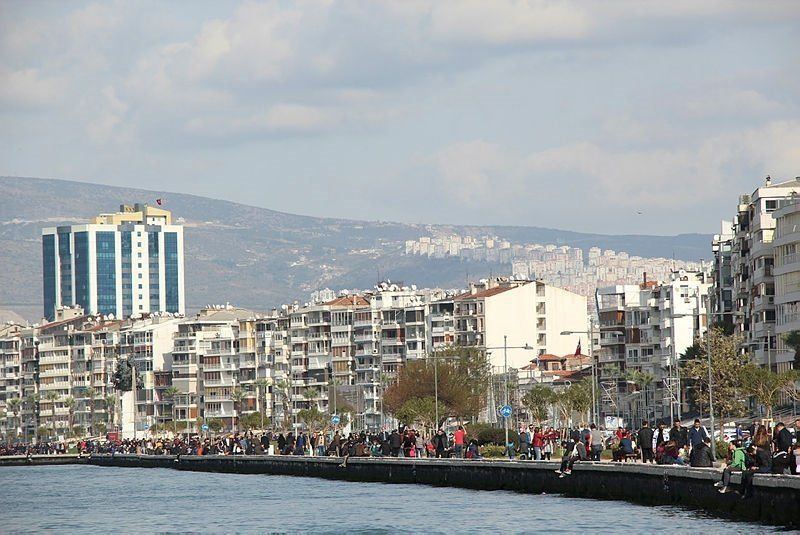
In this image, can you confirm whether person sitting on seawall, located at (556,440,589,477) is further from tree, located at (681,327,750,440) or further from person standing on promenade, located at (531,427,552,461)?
tree, located at (681,327,750,440)

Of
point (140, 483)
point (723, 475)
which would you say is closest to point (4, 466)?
point (140, 483)

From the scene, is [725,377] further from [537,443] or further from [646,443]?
[646,443]

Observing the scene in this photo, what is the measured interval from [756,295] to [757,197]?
6847 millimetres

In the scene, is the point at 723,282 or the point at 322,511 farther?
the point at 723,282

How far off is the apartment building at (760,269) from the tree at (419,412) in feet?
76.4

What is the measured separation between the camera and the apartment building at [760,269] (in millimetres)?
134750

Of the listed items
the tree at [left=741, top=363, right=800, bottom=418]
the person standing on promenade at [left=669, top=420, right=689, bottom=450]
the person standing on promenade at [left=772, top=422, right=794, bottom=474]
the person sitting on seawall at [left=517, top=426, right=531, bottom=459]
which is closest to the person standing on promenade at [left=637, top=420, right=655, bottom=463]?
the person standing on promenade at [left=669, top=420, right=689, bottom=450]

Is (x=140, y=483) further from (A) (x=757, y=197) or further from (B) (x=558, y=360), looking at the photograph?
(B) (x=558, y=360)

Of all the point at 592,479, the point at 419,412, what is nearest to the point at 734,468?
the point at 592,479

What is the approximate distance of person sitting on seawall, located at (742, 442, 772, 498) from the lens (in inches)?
1924

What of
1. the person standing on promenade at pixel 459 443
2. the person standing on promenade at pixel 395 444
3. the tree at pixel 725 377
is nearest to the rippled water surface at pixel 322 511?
the person standing on promenade at pixel 395 444

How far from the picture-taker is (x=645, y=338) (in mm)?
187500

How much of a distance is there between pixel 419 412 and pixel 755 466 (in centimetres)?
9701

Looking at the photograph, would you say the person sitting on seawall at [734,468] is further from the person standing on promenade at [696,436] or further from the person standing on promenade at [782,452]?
the person standing on promenade at [696,436]
